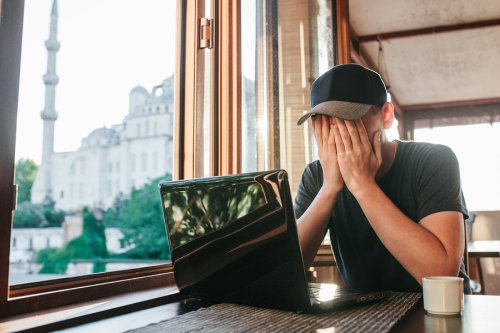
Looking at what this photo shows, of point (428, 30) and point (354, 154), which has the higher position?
point (428, 30)

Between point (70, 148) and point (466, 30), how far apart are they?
4497mm

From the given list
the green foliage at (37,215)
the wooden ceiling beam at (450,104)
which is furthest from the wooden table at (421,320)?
the wooden ceiling beam at (450,104)

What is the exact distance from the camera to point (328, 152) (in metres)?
1.39

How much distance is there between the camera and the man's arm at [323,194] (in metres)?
1.38

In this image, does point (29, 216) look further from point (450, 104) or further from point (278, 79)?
point (450, 104)

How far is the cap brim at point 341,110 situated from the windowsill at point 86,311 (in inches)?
25.8

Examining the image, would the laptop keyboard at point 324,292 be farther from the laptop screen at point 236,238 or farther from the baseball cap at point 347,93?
the baseball cap at point 347,93

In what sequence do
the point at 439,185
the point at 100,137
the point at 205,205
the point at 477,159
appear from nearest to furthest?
the point at 205,205 < the point at 439,185 < the point at 100,137 < the point at 477,159

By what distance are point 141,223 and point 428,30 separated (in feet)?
11.7

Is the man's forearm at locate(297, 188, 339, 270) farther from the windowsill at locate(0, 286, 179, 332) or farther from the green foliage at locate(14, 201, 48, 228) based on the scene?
the green foliage at locate(14, 201, 48, 228)

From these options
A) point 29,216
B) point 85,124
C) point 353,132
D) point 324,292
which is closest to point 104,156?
point 85,124

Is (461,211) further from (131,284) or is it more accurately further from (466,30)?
(466,30)

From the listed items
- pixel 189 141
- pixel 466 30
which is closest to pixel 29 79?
pixel 189 141

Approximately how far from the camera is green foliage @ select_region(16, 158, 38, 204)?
1.05m
